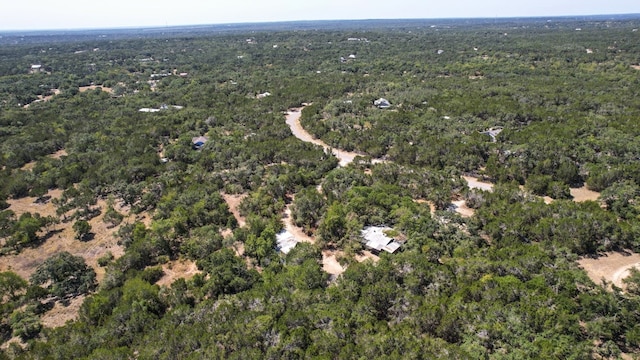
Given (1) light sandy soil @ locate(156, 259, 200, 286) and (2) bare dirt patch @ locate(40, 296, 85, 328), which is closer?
(2) bare dirt patch @ locate(40, 296, 85, 328)

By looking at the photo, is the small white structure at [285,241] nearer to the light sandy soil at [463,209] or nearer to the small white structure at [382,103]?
the light sandy soil at [463,209]

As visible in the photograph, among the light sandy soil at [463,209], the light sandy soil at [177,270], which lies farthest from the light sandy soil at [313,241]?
the light sandy soil at [463,209]

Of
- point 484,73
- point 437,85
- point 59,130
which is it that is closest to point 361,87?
point 437,85

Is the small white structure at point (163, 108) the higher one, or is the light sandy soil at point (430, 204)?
the small white structure at point (163, 108)

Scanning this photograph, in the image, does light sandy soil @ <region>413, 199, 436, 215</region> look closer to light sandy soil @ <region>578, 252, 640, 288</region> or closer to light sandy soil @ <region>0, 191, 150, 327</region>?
light sandy soil @ <region>578, 252, 640, 288</region>

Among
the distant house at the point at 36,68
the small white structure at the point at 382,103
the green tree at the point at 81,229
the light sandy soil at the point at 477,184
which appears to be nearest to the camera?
the green tree at the point at 81,229

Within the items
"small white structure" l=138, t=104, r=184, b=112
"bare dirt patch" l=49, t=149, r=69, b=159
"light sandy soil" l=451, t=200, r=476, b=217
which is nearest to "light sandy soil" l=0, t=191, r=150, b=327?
"bare dirt patch" l=49, t=149, r=69, b=159
